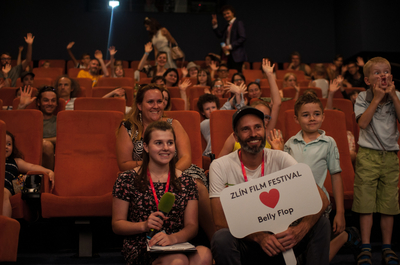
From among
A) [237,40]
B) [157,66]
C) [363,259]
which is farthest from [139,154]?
[237,40]

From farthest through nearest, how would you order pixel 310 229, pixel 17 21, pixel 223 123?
1. pixel 17 21
2. pixel 223 123
3. pixel 310 229

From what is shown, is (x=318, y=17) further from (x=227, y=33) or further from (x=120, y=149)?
(x=120, y=149)

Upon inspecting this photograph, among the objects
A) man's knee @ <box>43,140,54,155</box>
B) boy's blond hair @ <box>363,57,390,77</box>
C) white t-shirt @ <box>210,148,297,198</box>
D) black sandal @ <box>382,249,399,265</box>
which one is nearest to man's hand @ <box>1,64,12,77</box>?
man's knee @ <box>43,140,54,155</box>

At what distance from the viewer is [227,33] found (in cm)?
544

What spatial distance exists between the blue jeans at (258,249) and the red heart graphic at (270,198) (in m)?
0.18

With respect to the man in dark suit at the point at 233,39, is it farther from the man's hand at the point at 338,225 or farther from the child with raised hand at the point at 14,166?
the man's hand at the point at 338,225

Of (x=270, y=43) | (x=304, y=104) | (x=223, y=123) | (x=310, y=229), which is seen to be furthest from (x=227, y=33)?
(x=310, y=229)

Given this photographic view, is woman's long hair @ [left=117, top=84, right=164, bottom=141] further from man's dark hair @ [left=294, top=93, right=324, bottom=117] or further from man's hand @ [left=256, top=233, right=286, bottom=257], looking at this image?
man's hand @ [left=256, top=233, right=286, bottom=257]

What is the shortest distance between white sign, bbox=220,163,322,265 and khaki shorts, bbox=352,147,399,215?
861 mm

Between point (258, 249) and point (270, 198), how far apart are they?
24cm

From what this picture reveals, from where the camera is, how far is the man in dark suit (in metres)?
5.26

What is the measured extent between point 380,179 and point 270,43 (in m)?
6.20

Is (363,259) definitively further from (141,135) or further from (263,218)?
(141,135)

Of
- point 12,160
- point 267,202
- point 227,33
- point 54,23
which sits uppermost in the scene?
point 54,23
